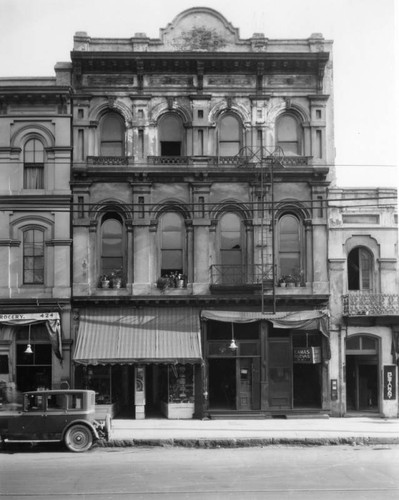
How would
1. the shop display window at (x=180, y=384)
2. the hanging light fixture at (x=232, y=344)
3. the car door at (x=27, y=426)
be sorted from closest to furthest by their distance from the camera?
the car door at (x=27, y=426) < the hanging light fixture at (x=232, y=344) < the shop display window at (x=180, y=384)

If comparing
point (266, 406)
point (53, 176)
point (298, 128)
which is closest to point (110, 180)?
point (53, 176)

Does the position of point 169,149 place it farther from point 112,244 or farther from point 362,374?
point 362,374

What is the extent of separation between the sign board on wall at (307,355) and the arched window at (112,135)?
30.2 feet

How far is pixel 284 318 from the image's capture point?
24.0m

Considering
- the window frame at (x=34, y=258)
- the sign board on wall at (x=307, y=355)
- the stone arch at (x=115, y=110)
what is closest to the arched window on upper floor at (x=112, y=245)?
the window frame at (x=34, y=258)

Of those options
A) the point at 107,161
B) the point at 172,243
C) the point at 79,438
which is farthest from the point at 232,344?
the point at 107,161

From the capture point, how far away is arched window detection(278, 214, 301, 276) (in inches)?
980

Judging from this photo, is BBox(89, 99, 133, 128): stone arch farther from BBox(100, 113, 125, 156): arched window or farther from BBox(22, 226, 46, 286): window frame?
BBox(22, 226, 46, 286): window frame

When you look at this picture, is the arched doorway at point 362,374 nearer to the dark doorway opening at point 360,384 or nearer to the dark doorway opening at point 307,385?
the dark doorway opening at point 360,384

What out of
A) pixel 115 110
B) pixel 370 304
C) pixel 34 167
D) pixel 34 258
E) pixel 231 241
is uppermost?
pixel 115 110

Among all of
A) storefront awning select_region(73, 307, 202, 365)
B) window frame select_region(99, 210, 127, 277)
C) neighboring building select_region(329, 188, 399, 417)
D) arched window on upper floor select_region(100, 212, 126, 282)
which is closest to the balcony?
storefront awning select_region(73, 307, 202, 365)

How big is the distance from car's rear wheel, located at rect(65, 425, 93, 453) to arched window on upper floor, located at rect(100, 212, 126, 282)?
24.7 feet

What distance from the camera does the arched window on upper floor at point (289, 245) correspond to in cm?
2488

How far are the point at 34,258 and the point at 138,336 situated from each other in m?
4.53
